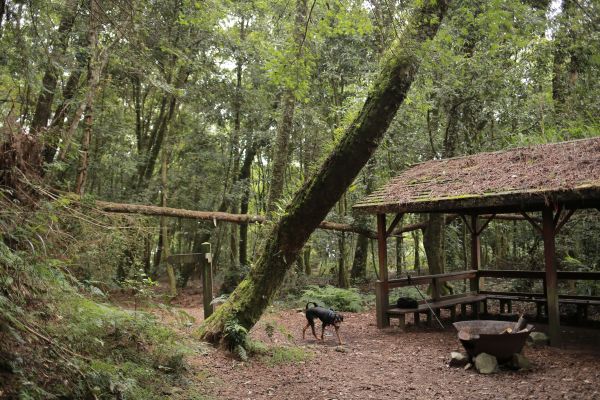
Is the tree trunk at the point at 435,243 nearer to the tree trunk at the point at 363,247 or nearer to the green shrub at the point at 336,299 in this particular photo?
the green shrub at the point at 336,299

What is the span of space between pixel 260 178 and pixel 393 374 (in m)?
15.5

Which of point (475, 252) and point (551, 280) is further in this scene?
point (475, 252)

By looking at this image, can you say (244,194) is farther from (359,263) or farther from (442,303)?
(442,303)

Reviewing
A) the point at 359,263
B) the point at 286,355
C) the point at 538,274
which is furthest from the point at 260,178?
the point at 286,355

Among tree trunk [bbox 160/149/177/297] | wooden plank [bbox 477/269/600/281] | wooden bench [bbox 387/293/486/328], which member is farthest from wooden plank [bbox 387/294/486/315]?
tree trunk [bbox 160/149/177/297]

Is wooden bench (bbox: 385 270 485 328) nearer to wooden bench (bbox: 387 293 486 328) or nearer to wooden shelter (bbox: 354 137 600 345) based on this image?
wooden bench (bbox: 387 293 486 328)

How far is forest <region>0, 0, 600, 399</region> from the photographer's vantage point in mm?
4379

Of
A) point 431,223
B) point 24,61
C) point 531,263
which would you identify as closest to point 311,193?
point 24,61

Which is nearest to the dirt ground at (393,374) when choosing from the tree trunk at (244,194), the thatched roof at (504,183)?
the thatched roof at (504,183)

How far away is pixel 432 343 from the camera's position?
847 cm

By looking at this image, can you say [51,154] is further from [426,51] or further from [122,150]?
[426,51]

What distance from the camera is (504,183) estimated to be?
829 centimetres

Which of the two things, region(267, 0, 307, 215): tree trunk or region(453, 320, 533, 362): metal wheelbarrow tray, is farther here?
region(267, 0, 307, 215): tree trunk

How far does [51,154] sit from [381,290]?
7349mm
